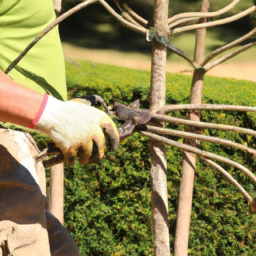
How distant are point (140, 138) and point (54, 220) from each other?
112 inches

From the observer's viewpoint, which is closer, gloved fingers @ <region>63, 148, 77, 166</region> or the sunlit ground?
gloved fingers @ <region>63, 148, 77, 166</region>

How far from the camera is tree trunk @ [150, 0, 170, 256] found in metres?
2.59

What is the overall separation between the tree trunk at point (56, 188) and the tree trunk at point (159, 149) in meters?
1.42

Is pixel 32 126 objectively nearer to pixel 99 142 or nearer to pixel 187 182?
pixel 99 142

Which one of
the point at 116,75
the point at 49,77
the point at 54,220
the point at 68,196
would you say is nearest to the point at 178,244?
the point at 54,220

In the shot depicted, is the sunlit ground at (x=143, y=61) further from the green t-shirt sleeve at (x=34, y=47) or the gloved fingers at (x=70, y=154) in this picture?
the gloved fingers at (x=70, y=154)

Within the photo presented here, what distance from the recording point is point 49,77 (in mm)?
2488

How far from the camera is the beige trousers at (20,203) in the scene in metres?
1.83

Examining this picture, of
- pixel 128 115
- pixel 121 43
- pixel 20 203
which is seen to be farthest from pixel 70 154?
pixel 121 43

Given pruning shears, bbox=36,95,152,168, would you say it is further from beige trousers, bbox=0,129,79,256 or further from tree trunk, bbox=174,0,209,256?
tree trunk, bbox=174,0,209,256

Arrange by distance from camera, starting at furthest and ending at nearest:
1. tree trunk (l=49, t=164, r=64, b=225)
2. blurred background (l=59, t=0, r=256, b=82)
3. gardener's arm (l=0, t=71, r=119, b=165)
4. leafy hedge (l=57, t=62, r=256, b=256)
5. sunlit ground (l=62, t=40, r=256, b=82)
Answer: sunlit ground (l=62, t=40, r=256, b=82), blurred background (l=59, t=0, r=256, b=82), leafy hedge (l=57, t=62, r=256, b=256), tree trunk (l=49, t=164, r=64, b=225), gardener's arm (l=0, t=71, r=119, b=165)

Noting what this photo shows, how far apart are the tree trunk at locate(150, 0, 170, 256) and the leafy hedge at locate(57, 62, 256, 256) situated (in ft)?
7.00

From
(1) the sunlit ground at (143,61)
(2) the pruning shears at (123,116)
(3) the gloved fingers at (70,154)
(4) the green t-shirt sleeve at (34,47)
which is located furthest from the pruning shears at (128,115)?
(1) the sunlit ground at (143,61)

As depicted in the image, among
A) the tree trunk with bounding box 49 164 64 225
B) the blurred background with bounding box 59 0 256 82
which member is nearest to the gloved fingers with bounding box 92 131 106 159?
the tree trunk with bounding box 49 164 64 225
